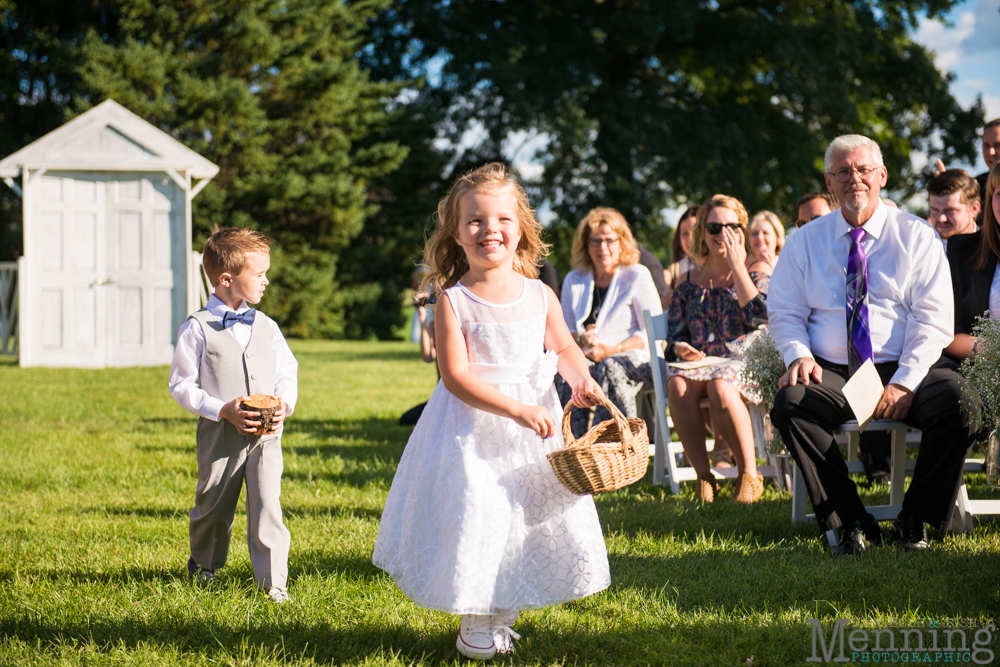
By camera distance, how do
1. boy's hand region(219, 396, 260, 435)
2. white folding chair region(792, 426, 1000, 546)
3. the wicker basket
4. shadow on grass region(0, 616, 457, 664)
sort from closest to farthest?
the wicker basket → shadow on grass region(0, 616, 457, 664) → boy's hand region(219, 396, 260, 435) → white folding chair region(792, 426, 1000, 546)

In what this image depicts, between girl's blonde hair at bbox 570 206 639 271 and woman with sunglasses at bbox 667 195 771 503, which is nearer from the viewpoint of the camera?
woman with sunglasses at bbox 667 195 771 503

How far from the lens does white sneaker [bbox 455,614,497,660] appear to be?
280 centimetres

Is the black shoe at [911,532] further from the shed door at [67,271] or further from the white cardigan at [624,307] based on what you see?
the shed door at [67,271]

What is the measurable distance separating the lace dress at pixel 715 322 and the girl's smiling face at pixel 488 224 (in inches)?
114

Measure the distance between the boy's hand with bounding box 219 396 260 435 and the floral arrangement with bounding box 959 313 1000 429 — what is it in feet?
10.1

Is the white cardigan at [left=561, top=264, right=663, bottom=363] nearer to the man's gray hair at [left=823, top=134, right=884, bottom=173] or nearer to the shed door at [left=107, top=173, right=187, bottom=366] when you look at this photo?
the man's gray hair at [left=823, top=134, right=884, bottom=173]

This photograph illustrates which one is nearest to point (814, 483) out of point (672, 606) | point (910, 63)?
point (672, 606)

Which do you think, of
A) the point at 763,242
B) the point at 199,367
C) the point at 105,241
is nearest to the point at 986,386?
the point at 763,242

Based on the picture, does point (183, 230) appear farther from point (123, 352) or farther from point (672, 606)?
point (672, 606)

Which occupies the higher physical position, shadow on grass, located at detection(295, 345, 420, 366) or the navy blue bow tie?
the navy blue bow tie

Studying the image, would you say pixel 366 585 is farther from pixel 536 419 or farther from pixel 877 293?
pixel 877 293

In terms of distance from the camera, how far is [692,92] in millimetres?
24078

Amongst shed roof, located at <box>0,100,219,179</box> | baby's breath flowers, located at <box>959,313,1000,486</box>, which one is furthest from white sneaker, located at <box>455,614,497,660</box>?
shed roof, located at <box>0,100,219,179</box>

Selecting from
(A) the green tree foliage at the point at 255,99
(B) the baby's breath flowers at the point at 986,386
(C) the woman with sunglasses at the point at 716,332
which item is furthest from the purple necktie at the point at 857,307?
(A) the green tree foliage at the point at 255,99
